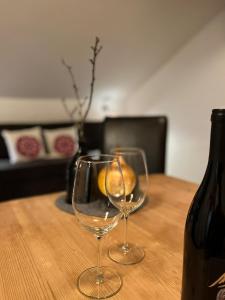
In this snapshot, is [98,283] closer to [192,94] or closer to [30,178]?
[30,178]

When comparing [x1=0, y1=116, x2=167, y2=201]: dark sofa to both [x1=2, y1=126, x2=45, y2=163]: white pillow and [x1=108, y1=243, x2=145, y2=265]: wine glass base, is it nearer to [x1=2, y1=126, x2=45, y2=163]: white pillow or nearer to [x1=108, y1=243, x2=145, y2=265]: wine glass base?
[x1=2, y1=126, x2=45, y2=163]: white pillow

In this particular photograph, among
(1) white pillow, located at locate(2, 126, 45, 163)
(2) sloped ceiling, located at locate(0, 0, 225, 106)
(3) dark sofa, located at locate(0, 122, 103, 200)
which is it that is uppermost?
(2) sloped ceiling, located at locate(0, 0, 225, 106)

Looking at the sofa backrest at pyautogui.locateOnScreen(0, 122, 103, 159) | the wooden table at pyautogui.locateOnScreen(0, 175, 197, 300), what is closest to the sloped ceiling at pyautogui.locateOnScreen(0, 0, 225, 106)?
the sofa backrest at pyautogui.locateOnScreen(0, 122, 103, 159)

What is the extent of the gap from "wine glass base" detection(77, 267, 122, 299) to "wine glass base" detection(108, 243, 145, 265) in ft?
0.15

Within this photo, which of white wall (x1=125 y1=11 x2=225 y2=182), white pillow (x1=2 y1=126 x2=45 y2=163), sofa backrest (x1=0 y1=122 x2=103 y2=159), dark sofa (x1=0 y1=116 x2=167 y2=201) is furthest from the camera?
sofa backrest (x1=0 y1=122 x2=103 y2=159)

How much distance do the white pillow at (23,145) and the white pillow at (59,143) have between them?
0.39 ft

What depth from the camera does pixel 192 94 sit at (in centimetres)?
297

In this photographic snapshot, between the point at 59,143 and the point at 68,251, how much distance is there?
2.52 metres

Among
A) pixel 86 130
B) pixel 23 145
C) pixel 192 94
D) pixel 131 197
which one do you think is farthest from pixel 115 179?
pixel 86 130

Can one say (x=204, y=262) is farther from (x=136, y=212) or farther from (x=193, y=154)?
(x=193, y=154)

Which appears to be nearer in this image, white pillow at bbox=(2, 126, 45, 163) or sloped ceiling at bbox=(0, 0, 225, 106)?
sloped ceiling at bbox=(0, 0, 225, 106)

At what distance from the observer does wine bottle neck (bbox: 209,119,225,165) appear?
35cm

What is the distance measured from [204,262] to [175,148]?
118 inches

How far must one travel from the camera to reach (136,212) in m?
0.83
